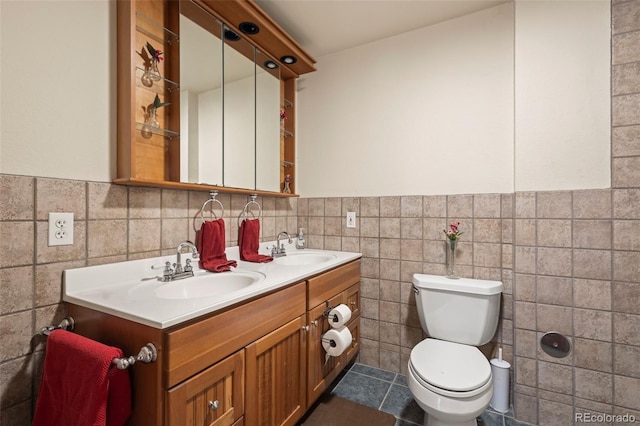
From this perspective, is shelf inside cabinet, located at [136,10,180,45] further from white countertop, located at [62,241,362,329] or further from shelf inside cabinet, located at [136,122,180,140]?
white countertop, located at [62,241,362,329]

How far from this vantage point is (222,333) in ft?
3.11

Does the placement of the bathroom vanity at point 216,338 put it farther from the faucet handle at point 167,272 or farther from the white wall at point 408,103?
the white wall at point 408,103

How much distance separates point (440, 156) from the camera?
1.83m

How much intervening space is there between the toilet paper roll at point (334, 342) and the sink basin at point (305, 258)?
20.2 inches

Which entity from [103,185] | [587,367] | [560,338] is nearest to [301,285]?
[103,185]

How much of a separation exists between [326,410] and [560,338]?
130 centimetres

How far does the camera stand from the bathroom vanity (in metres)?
0.80

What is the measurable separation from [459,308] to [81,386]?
164cm

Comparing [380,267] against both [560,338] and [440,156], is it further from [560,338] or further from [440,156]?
[560,338]

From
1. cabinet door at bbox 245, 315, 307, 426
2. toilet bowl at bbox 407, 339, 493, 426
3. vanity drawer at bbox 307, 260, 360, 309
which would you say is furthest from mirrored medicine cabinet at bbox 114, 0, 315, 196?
toilet bowl at bbox 407, 339, 493, 426

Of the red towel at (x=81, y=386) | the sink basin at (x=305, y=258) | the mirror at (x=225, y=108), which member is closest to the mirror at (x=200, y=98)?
the mirror at (x=225, y=108)

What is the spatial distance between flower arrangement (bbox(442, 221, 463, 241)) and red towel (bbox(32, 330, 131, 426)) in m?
1.65

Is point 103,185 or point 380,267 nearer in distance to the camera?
point 103,185

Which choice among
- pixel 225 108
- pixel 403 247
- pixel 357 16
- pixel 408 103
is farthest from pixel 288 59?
pixel 403 247
